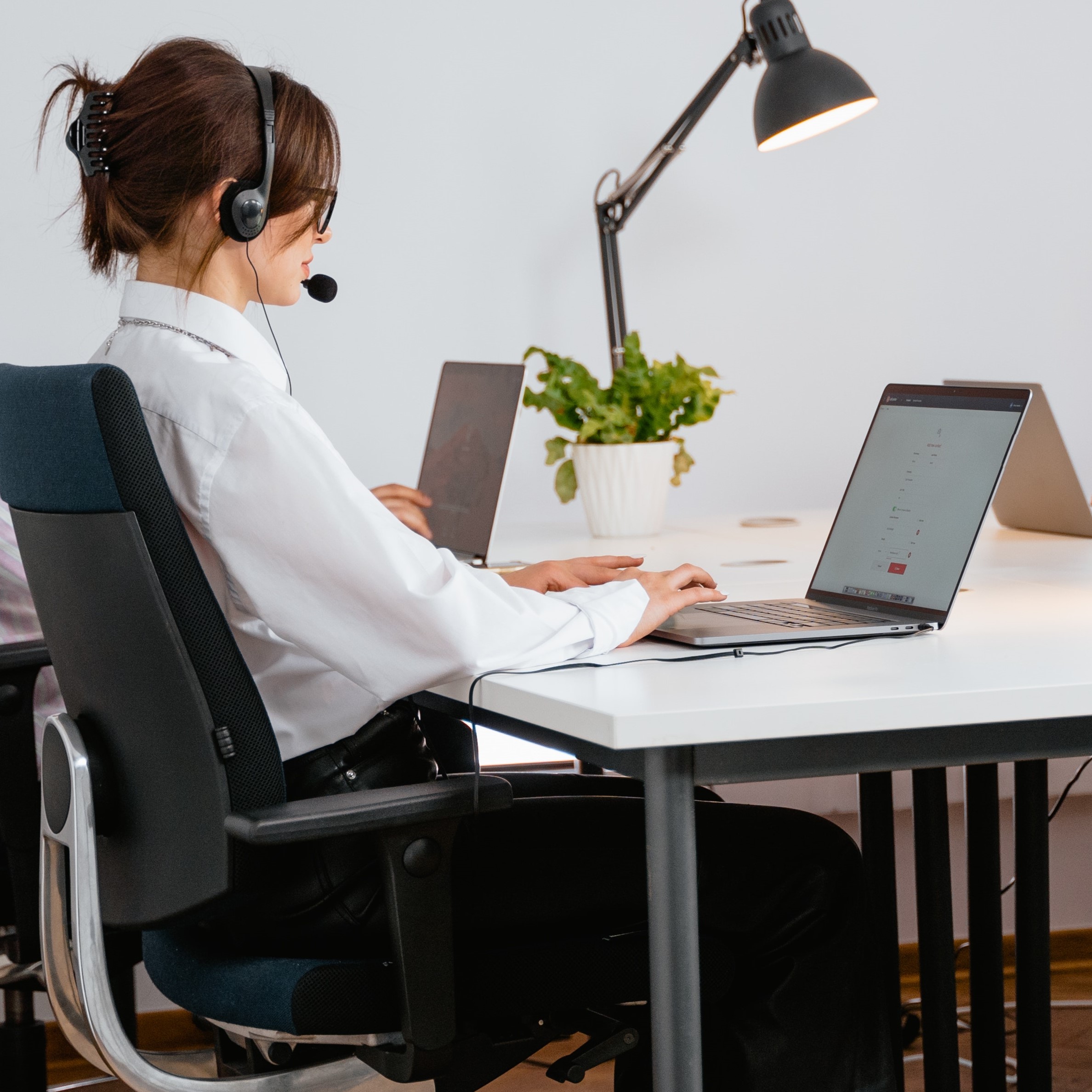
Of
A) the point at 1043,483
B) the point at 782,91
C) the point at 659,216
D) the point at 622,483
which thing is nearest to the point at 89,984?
the point at 622,483

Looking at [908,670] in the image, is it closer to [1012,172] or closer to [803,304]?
[803,304]

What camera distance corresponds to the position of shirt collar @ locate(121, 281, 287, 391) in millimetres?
1200

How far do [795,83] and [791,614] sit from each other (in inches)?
46.1

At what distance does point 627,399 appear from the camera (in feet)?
7.02

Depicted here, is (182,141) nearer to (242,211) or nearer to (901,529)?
(242,211)

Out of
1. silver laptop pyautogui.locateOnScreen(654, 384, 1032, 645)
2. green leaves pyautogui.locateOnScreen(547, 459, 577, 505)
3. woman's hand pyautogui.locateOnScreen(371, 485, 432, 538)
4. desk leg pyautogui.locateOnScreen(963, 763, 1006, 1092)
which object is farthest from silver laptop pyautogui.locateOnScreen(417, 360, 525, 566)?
desk leg pyautogui.locateOnScreen(963, 763, 1006, 1092)

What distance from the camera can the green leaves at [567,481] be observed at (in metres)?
2.19

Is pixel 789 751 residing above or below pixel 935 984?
above

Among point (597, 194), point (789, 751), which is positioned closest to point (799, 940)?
point (789, 751)

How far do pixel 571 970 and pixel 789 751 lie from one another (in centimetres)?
30

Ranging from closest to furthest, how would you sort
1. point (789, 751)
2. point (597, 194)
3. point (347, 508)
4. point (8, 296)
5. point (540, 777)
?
point (789, 751) → point (347, 508) → point (540, 777) → point (8, 296) → point (597, 194)

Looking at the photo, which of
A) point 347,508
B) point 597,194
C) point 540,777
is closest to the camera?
point 347,508

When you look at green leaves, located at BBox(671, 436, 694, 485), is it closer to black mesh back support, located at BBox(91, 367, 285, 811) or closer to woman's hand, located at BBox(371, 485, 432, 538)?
woman's hand, located at BBox(371, 485, 432, 538)

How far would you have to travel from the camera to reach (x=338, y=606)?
1.08 meters
